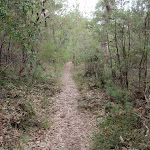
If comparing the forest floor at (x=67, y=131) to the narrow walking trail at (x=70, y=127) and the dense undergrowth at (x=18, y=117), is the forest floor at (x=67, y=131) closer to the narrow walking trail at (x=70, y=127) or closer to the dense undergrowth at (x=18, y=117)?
the narrow walking trail at (x=70, y=127)

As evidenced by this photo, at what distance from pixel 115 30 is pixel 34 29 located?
3.88 metres

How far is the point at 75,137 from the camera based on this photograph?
4492 millimetres

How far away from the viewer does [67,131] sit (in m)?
4.82

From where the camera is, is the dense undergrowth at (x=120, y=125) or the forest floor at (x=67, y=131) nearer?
the dense undergrowth at (x=120, y=125)

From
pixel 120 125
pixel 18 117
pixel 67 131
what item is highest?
pixel 18 117

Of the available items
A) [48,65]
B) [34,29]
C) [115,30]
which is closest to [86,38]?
[48,65]

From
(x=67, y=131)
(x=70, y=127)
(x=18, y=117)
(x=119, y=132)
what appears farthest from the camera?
(x=70, y=127)

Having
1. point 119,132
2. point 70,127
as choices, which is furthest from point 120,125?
point 70,127

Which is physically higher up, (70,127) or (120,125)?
(120,125)

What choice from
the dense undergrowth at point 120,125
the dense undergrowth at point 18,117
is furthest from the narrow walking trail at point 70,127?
the dense undergrowth at point 18,117

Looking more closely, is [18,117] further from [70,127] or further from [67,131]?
[70,127]

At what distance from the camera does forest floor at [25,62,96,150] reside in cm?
405

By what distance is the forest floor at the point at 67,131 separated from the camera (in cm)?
405

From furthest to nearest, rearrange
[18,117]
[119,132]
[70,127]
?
[70,127] → [18,117] → [119,132]
